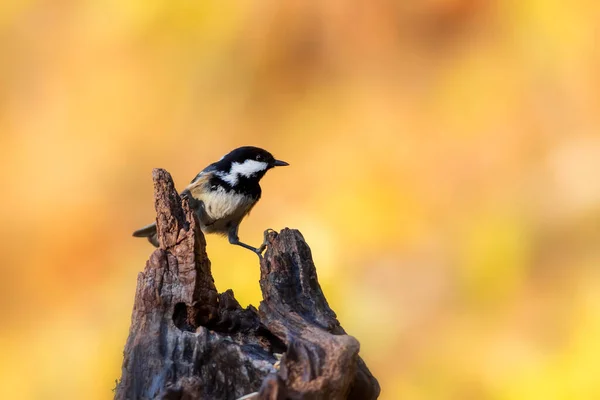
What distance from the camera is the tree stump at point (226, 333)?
1.30 m

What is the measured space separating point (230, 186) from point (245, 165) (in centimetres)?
12

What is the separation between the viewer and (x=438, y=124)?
365 cm

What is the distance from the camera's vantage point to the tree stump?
1.30m

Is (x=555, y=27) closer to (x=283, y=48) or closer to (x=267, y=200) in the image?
(x=283, y=48)

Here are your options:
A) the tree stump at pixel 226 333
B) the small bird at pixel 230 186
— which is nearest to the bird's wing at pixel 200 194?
the small bird at pixel 230 186

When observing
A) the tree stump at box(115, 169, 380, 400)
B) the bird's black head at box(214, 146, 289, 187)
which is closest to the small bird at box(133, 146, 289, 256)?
the bird's black head at box(214, 146, 289, 187)

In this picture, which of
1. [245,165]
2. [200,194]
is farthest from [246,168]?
[200,194]

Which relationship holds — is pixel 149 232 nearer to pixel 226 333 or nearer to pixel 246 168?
pixel 246 168

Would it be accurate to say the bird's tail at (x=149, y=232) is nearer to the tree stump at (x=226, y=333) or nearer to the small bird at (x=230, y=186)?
the small bird at (x=230, y=186)

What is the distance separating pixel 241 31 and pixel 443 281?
183cm

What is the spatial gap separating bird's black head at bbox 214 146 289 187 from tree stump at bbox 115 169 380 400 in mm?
967

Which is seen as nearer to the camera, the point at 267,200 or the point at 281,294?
the point at 281,294

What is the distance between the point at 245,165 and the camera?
2723mm

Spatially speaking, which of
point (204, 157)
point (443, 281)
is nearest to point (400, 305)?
point (443, 281)
